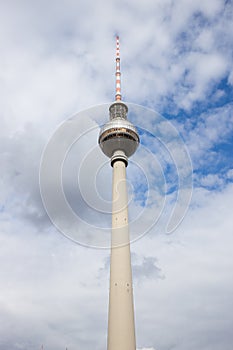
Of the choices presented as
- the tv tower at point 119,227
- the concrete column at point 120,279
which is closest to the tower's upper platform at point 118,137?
the tv tower at point 119,227

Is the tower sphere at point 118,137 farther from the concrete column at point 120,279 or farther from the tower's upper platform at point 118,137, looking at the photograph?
the concrete column at point 120,279

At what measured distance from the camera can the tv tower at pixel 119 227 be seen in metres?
67.4

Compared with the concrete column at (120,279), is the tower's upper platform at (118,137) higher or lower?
higher

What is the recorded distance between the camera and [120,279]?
7262 cm

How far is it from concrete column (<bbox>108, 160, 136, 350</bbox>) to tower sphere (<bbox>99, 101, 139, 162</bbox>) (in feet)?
30.5

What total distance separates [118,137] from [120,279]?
38.6 metres

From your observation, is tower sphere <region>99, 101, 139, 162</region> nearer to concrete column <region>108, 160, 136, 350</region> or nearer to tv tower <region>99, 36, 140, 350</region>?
tv tower <region>99, 36, 140, 350</region>

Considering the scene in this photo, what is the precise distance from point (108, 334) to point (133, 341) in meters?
4.97

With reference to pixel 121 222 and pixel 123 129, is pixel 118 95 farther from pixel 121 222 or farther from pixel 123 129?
pixel 121 222

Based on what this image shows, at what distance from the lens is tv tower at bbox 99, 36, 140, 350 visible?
221ft

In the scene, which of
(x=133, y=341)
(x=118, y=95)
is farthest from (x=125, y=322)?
(x=118, y=95)

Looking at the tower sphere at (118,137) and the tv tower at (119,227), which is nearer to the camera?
the tv tower at (119,227)

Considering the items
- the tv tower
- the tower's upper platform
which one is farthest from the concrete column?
the tower's upper platform

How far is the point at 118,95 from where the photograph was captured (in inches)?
4227
